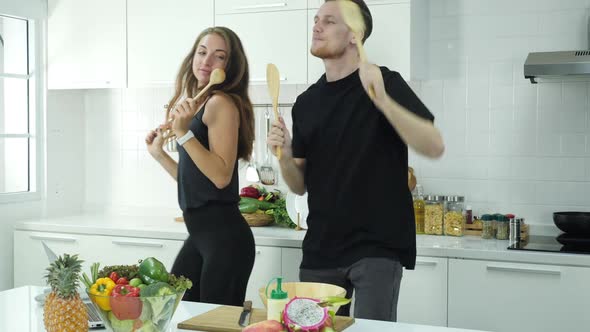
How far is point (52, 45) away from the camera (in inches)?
177

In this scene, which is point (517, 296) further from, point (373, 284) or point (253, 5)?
point (253, 5)

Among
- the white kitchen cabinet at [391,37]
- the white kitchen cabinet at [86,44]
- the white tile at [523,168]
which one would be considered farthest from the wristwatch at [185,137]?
the white tile at [523,168]

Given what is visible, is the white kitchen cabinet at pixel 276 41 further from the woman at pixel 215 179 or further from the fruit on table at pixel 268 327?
the fruit on table at pixel 268 327

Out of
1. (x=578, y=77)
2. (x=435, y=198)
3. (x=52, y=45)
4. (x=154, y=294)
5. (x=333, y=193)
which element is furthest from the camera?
(x=52, y=45)

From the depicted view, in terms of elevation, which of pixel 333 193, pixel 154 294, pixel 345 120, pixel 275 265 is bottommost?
pixel 275 265

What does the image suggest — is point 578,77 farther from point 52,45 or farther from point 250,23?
point 52,45

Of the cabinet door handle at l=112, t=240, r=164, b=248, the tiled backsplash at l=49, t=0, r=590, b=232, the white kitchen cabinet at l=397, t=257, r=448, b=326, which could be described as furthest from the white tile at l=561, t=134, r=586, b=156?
the cabinet door handle at l=112, t=240, r=164, b=248

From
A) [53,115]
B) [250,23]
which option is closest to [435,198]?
[250,23]

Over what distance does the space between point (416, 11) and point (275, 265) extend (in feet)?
4.66

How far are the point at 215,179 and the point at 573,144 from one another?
1888 millimetres

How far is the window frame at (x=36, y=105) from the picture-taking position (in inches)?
177

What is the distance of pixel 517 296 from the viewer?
10.8ft

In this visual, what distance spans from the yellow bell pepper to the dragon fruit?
1.25 feet

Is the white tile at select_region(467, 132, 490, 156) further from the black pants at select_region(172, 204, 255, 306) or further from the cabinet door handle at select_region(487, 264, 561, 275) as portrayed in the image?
the black pants at select_region(172, 204, 255, 306)
